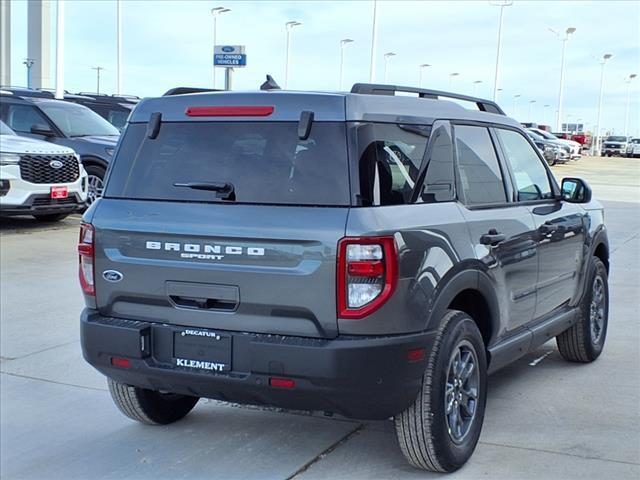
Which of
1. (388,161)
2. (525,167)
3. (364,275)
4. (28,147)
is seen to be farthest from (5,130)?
(364,275)

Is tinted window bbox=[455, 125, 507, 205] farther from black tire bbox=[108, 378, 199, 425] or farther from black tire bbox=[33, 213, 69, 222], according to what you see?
black tire bbox=[33, 213, 69, 222]

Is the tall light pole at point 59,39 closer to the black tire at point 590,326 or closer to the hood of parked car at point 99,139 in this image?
the hood of parked car at point 99,139

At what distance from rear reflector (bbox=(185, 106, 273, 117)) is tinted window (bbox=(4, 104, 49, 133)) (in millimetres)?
11255

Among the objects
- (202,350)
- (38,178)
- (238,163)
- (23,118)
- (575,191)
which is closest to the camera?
(202,350)

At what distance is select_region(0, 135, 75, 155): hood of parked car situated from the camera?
12.4 m

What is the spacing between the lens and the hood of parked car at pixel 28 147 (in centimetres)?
1242

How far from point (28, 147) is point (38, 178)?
510mm

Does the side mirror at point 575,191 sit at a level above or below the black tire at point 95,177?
above

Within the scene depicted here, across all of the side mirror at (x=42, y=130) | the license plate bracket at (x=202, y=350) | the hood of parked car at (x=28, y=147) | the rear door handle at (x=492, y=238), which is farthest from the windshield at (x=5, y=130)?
the rear door handle at (x=492, y=238)

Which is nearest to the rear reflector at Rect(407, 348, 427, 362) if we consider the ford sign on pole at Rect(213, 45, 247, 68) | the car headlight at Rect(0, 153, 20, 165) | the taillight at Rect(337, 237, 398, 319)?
the taillight at Rect(337, 237, 398, 319)

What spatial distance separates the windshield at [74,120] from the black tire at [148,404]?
419 inches

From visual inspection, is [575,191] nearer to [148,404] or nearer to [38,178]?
[148,404]

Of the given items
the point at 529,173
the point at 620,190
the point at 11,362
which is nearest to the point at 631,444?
the point at 529,173

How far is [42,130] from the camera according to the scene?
14.1m
